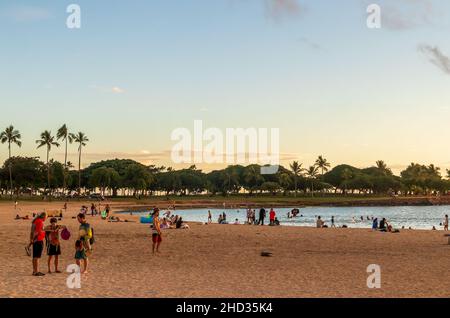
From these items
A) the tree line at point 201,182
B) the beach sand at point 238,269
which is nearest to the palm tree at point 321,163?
the tree line at point 201,182

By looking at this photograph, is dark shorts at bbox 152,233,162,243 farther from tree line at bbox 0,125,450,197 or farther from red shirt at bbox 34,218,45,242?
tree line at bbox 0,125,450,197

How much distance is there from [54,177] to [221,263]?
410 feet

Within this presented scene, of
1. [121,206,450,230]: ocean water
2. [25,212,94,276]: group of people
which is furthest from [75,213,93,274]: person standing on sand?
[121,206,450,230]: ocean water

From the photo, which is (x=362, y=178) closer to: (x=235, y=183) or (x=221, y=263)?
(x=235, y=183)

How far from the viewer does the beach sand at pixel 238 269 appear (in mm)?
13547

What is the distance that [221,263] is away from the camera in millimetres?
19234

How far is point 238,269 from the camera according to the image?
17.6 metres

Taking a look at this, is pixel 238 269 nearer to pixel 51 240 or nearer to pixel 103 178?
→ pixel 51 240

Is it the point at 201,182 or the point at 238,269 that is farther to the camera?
the point at 201,182

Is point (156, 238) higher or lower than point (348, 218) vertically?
higher

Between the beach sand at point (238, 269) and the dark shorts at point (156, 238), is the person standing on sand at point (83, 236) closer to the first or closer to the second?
the beach sand at point (238, 269)

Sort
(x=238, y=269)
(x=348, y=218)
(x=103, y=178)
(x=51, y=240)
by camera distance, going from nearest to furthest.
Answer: (x=51, y=240)
(x=238, y=269)
(x=348, y=218)
(x=103, y=178)

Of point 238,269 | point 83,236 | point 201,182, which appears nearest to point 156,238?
point 238,269

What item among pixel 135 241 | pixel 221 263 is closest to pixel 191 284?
pixel 221 263
